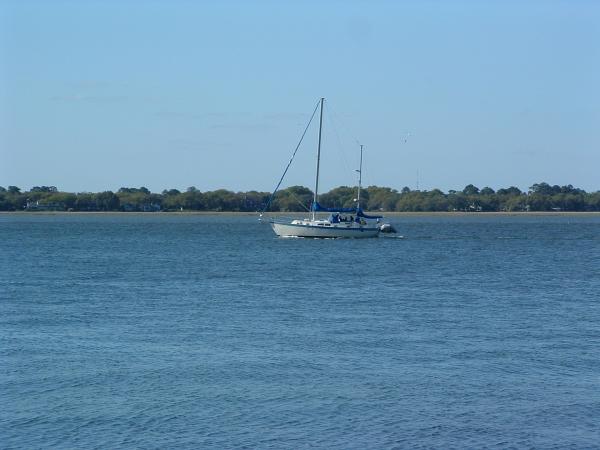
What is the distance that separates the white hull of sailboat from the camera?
9175cm

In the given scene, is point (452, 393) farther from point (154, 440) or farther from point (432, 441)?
point (154, 440)

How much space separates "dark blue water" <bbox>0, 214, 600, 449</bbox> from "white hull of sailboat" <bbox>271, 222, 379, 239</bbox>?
3710cm

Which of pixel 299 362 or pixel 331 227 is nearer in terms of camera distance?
pixel 299 362

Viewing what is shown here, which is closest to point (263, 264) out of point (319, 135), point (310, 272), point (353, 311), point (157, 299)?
point (310, 272)

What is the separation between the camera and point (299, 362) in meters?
27.5

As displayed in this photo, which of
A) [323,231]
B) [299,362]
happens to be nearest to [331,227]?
[323,231]

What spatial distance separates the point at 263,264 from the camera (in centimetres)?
6612

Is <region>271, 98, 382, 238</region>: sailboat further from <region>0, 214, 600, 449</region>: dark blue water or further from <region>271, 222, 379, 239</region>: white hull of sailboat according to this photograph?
<region>0, 214, 600, 449</region>: dark blue water

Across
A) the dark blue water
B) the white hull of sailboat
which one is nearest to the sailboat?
the white hull of sailboat

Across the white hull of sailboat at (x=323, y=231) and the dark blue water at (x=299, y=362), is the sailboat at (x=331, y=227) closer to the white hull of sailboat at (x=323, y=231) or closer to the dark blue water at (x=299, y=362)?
the white hull of sailboat at (x=323, y=231)

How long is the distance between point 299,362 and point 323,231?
64365 mm

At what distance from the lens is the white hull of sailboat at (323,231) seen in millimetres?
91750

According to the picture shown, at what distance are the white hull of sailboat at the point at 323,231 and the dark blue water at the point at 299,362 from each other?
3710 cm

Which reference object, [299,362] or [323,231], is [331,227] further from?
[299,362]
